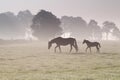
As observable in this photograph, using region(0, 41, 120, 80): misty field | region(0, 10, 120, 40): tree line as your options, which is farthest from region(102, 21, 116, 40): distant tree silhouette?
region(0, 41, 120, 80): misty field

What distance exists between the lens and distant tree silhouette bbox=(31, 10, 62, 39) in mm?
100812

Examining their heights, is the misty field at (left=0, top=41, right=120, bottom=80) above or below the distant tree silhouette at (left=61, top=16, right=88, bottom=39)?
below

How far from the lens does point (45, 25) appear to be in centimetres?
10219

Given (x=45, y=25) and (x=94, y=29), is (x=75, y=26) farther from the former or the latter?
(x=45, y=25)

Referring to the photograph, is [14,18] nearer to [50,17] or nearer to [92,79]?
[50,17]

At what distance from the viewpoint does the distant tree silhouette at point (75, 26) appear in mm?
168875

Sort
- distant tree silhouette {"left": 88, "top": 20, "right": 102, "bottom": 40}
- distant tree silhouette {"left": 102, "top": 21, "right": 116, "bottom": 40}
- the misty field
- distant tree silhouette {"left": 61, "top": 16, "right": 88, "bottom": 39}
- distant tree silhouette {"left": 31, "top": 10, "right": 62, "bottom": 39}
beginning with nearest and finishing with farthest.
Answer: the misty field < distant tree silhouette {"left": 31, "top": 10, "right": 62, "bottom": 39} < distant tree silhouette {"left": 61, "top": 16, "right": 88, "bottom": 39} < distant tree silhouette {"left": 88, "top": 20, "right": 102, "bottom": 40} < distant tree silhouette {"left": 102, "top": 21, "right": 116, "bottom": 40}

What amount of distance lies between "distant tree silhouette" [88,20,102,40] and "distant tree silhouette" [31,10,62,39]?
235 feet

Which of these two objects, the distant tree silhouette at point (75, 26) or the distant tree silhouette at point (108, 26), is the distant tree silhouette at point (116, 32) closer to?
the distant tree silhouette at point (108, 26)

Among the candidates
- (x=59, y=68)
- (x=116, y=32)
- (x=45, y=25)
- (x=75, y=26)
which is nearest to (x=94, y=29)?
(x=75, y=26)

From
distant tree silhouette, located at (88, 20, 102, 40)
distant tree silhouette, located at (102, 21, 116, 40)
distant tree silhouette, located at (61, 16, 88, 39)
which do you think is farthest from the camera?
distant tree silhouette, located at (102, 21, 116, 40)

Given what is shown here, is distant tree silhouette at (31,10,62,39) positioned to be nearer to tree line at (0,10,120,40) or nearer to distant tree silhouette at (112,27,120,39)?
tree line at (0,10,120,40)

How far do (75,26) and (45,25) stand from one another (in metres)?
75.3

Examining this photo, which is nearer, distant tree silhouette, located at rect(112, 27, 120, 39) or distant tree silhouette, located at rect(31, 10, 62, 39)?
distant tree silhouette, located at rect(31, 10, 62, 39)
